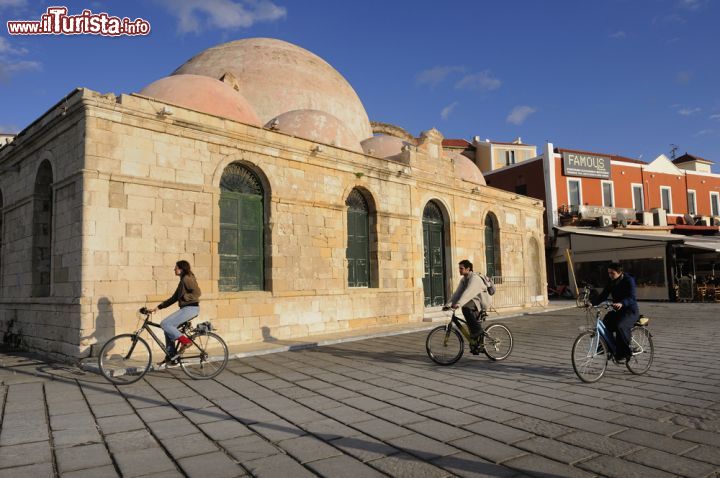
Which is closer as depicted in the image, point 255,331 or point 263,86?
point 255,331

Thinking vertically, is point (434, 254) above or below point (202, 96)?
below

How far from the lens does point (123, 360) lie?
24.1ft

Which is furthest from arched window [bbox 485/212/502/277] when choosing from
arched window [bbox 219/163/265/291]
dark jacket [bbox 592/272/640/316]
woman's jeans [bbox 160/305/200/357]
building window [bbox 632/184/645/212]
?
building window [bbox 632/184/645/212]

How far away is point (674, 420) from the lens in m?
4.26

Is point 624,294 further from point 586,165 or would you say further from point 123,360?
point 586,165

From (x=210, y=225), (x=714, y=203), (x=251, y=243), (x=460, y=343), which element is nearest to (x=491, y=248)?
(x=251, y=243)

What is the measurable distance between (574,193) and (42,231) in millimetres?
28430

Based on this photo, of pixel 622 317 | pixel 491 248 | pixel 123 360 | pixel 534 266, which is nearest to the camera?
pixel 622 317

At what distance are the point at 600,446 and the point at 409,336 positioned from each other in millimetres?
7602

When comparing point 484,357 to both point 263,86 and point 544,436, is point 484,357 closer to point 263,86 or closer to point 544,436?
point 544,436

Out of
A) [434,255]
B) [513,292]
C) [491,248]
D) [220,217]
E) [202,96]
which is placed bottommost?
[513,292]

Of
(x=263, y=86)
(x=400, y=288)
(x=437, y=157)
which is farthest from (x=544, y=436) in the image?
(x=263, y=86)

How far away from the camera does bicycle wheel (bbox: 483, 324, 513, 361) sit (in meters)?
7.51

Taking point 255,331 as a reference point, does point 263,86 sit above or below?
above
